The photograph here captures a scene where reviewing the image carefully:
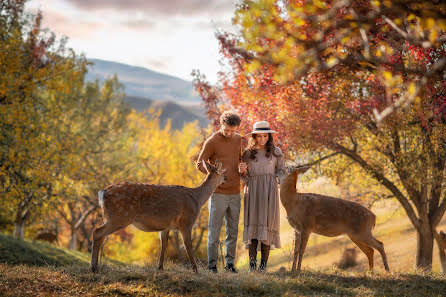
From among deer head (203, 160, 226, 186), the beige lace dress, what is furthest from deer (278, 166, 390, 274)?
deer head (203, 160, 226, 186)

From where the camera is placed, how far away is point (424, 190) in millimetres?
11445

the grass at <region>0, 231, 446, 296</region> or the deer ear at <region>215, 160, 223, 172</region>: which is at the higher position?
the deer ear at <region>215, 160, 223, 172</region>

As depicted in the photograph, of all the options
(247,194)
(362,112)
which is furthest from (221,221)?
(362,112)

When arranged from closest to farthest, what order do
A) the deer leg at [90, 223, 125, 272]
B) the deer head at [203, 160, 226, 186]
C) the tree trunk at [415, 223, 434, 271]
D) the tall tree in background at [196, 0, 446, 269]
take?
the deer leg at [90, 223, 125, 272], the deer head at [203, 160, 226, 186], the tall tree in background at [196, 0, 446, 269], the tree trunk at [415, 223, 434, 271]

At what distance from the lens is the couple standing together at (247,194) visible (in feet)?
25.3

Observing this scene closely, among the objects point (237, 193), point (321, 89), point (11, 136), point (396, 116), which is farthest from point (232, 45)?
point (11, 136)

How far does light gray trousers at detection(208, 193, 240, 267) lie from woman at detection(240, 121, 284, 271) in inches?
7.6

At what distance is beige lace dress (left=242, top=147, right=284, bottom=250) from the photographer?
302 inches

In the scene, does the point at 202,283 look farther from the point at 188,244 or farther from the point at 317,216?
the point at 317,216

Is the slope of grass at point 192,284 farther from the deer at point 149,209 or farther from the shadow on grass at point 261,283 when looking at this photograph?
the deer at point 149,209

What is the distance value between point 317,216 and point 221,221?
1.70 m

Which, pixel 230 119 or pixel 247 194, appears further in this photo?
pixel 247 194

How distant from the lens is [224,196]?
7809 mm

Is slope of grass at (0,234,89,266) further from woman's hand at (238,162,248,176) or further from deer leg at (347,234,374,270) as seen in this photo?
deer leg at (347,234,374,270)
